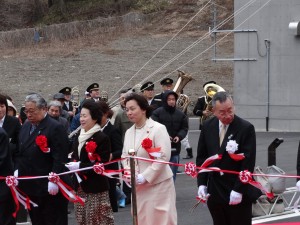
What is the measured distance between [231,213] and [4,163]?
2.52m

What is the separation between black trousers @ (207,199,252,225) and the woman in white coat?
2.81ft

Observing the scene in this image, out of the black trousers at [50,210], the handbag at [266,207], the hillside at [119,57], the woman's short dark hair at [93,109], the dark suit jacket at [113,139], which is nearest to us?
the black trousers at [50,210]

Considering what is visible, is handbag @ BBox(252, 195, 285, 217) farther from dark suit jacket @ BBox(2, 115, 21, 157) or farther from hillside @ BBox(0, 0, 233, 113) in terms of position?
hillside @ BBox(0, 0, 233, 113)

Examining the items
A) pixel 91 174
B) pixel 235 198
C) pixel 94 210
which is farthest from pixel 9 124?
pixel 235 198

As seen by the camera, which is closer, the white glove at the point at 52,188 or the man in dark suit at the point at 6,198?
the white glove at the point at 52,188

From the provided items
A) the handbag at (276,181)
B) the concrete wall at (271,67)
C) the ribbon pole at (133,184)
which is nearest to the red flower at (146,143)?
the ribbon pole at (133,184)

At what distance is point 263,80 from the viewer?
2323 centimetres

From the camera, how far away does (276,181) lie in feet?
36.9

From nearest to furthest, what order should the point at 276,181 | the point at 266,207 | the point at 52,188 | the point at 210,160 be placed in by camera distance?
1. the point at 210,160
2. the point at 52,188
3. the point at 276,181
4. the point at 266,207

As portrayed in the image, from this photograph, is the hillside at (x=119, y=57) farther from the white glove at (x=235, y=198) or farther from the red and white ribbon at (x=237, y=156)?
the white glove at (x=235, y=198)

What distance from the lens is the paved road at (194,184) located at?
40.0 ft

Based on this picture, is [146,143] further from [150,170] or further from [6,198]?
[6,198]

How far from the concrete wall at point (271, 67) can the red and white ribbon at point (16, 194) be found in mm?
14405

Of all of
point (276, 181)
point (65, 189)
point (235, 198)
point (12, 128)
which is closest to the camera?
point (235, 198)
